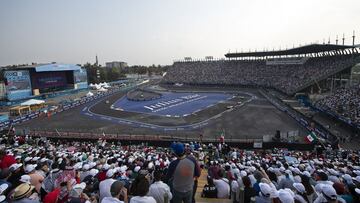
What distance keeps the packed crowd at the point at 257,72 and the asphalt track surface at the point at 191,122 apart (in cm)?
1730

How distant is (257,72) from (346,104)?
1685 inches

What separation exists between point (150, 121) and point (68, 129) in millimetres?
10352

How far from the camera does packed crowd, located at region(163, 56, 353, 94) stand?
50.0 m

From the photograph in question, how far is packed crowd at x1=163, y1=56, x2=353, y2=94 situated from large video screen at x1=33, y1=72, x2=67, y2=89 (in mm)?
36629

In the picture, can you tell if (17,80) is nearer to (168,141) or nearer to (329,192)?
(168,141)

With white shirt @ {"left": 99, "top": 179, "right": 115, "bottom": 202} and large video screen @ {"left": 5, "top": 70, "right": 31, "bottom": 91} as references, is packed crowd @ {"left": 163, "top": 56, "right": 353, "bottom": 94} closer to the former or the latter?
large video screen @ {"left": 5, "top": 70, "right": 31, "bottom": 91}

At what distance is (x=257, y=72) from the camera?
71500 mm

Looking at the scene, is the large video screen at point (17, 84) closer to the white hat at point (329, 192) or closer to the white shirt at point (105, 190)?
the white shirt at point (105, 190)

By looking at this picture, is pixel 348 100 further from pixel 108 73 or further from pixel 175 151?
pixel 108 73

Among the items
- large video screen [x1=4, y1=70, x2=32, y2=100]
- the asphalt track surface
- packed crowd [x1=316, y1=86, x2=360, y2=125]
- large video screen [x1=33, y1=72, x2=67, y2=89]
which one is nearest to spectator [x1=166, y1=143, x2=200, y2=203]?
the asphalt track surface

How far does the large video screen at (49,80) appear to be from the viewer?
56594 millimetres

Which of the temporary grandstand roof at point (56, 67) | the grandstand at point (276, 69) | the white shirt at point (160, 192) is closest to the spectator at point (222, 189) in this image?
the white shirt at point (160, 192)

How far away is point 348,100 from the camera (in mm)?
30750

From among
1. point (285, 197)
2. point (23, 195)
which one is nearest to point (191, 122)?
point (285, 197)
